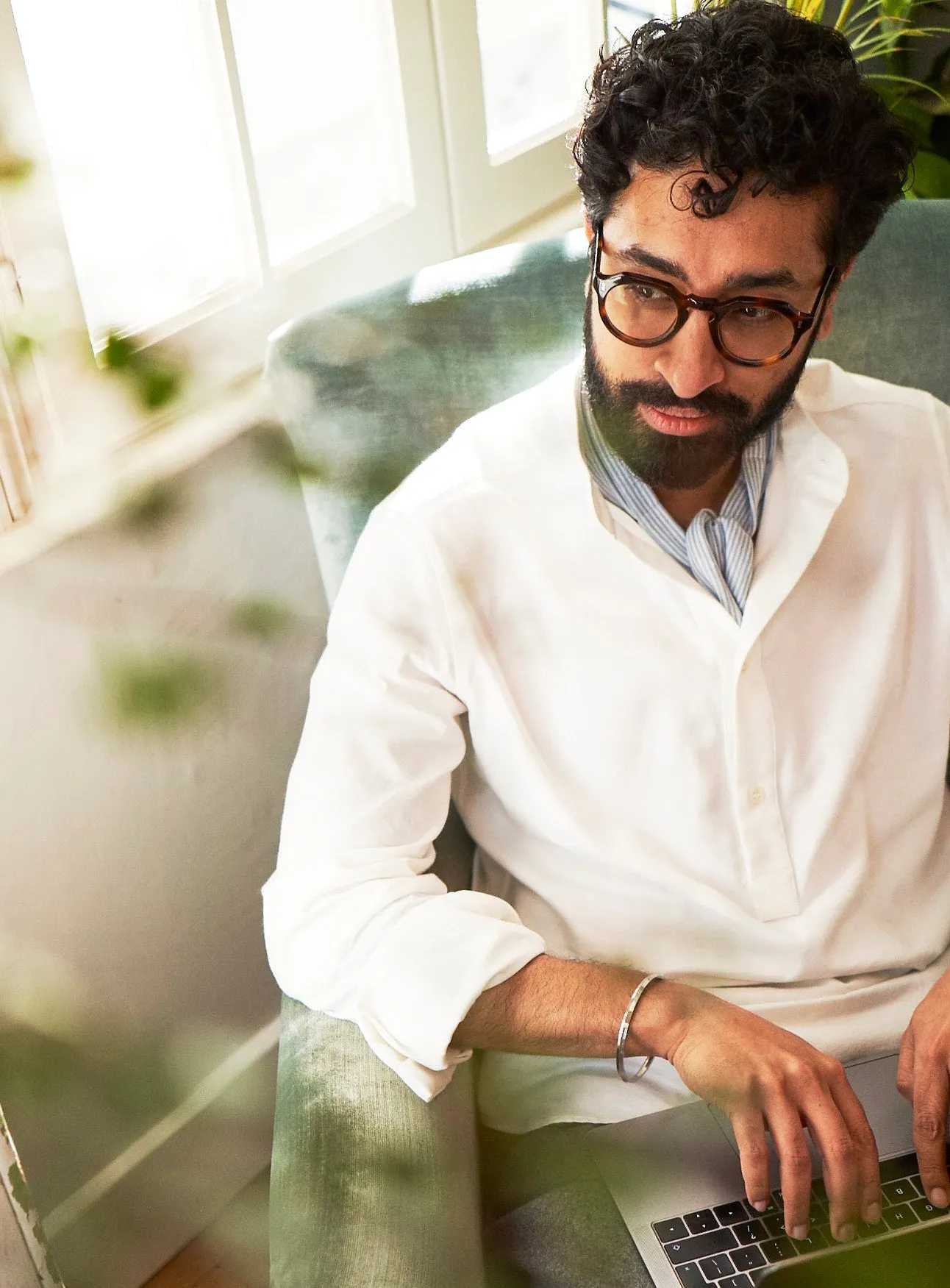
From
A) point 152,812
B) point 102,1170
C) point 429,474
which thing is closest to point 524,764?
point 429,474

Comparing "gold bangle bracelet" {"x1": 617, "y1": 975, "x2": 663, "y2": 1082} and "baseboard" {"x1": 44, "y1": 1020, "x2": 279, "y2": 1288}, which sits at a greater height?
"gold bangle bracelet" {"x1": 617, "y1": 975, "x2": 663, "y2": 1082}

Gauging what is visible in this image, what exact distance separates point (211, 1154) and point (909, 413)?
3.95ft

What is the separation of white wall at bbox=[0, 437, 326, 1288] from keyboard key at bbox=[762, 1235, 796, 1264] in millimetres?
777

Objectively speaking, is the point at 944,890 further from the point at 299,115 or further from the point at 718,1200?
the point at 299,115

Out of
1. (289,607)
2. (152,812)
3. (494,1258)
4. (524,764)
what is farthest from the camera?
(289,607)

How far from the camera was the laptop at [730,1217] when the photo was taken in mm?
877

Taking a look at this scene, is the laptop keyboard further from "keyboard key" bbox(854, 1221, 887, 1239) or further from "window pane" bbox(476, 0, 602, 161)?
"window pane" bbox(476, 0, 602, 161)

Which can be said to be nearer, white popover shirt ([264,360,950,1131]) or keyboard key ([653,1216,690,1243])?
keyboard key ([653,1216,690,1243])

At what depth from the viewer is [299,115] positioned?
57.6 inches

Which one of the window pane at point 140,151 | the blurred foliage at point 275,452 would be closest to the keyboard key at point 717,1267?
the blurred foliage at point 275,452

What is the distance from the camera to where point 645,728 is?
3.76 ft

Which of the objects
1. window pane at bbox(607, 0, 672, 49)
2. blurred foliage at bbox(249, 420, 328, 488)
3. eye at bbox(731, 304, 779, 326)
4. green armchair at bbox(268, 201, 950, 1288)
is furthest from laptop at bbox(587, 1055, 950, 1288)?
window pane at bbox(607, 0, 672, 49)

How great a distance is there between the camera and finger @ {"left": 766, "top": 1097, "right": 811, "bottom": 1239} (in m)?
0.89

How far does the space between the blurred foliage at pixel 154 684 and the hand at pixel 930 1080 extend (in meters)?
0.81
